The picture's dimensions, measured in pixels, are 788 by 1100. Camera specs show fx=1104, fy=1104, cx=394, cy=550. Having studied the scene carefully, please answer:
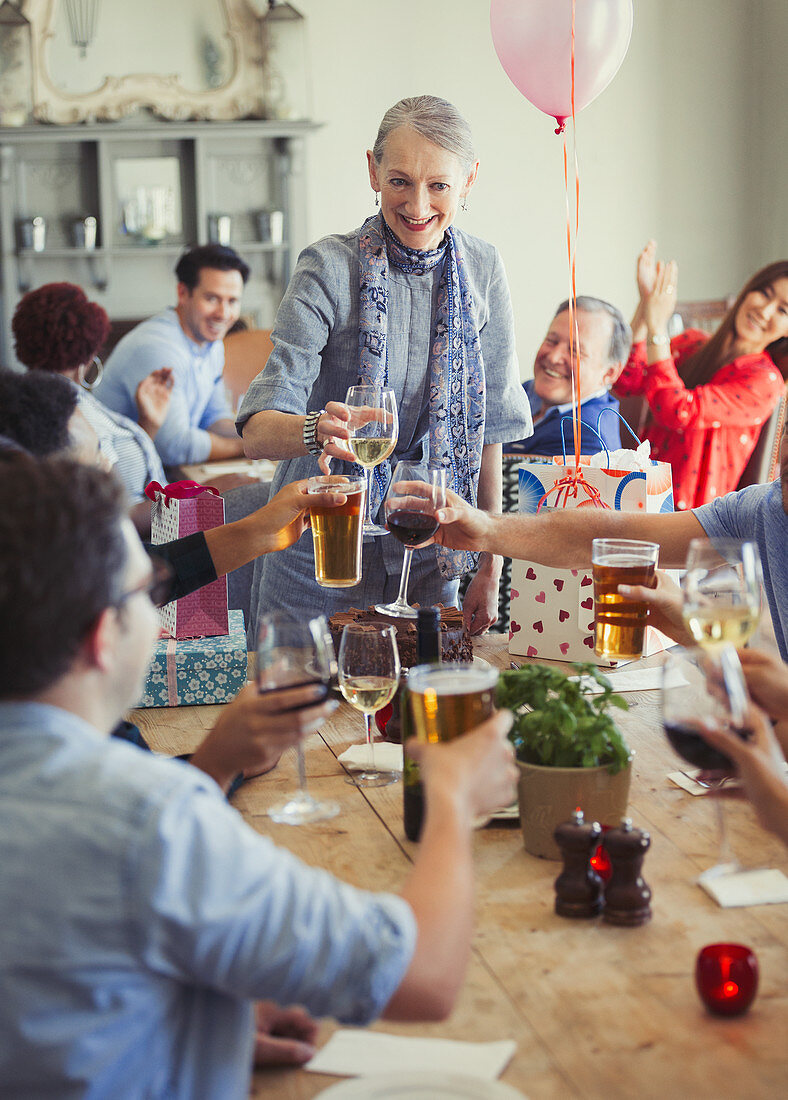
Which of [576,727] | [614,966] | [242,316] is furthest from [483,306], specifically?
[242,316]

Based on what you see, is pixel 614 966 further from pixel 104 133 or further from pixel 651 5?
pixel 651 5

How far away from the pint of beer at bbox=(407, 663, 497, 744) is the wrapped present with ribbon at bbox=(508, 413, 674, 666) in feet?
3.09

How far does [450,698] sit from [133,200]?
6.21 meters

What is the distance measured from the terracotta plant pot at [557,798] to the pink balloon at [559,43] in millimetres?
2202

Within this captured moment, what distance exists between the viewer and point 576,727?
1.31 m

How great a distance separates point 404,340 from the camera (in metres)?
2.32

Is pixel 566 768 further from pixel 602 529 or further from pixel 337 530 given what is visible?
pixel 602 529

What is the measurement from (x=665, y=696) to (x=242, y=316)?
610cm

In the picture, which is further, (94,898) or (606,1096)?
(606,1096)

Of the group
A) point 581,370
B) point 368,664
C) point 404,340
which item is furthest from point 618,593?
point 581,370

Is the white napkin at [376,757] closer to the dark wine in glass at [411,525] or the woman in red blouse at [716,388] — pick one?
the dark wine in glass at [411,525]

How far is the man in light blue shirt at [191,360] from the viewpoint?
4.41 metres

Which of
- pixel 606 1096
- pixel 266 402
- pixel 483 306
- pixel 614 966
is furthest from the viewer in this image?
pixel 483 306

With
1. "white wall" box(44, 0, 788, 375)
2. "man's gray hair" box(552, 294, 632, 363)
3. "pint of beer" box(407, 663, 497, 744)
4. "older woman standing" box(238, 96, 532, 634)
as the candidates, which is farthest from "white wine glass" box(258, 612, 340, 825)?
"white wall" box(44, 0, 788, 375)
